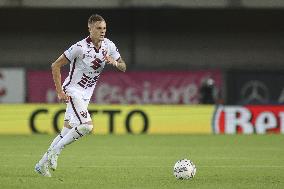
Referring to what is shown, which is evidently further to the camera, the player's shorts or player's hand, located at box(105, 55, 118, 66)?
the player's shorts

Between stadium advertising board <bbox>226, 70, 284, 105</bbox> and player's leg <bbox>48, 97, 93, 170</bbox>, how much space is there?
18280mm

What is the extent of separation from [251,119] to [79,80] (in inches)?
445

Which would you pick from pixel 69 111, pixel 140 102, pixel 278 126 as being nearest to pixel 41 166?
pixel 69 111

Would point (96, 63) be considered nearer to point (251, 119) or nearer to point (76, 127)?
point (76, 127)

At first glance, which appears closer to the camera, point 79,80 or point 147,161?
point 79,80

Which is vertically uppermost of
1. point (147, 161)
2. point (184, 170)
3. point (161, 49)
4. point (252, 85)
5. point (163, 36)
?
point (163, 36)

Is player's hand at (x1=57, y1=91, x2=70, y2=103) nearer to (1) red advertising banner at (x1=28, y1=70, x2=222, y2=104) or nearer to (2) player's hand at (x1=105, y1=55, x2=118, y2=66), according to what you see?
(2) player's hand at (x1=105, y1=55, x2=118, y2=66)

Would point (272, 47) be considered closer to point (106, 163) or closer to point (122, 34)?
point (122, 34)

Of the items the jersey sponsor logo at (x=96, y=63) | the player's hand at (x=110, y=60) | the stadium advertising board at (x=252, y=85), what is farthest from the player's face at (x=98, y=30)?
the stadium advertising board at (x=252, y=85)

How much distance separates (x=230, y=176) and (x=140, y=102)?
1688 cm

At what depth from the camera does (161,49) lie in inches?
1195

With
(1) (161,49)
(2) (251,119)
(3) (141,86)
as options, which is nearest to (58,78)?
(2) (251,119)

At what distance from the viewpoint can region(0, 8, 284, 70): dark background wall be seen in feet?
98.1

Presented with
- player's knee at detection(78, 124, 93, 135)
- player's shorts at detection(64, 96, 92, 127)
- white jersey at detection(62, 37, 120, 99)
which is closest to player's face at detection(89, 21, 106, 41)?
white jersey at detection(62, 37, 120, 99)
